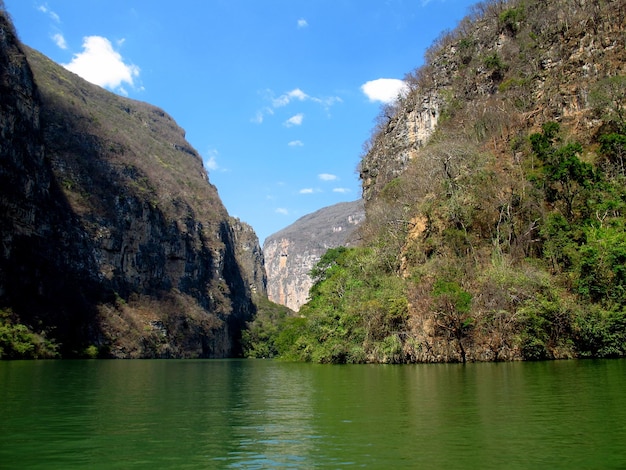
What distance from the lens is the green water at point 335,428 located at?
8.27 m

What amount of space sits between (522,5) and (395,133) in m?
19.0

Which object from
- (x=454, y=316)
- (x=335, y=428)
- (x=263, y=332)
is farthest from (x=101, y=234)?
(x=335, y=428)

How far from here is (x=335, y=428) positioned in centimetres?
1118

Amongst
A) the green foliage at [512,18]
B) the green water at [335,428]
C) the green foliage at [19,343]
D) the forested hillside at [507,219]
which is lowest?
the green water at [335,428]

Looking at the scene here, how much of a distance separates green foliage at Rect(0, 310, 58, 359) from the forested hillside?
28392mm

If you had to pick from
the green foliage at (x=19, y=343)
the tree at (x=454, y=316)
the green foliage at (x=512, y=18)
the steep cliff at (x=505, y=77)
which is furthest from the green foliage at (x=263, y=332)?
the tree at (x=454, y=316)

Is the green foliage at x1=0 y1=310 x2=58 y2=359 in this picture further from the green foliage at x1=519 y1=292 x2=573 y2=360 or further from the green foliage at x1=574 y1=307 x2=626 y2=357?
the green foliage at x1=574 y1=307 x2=626 y2=357

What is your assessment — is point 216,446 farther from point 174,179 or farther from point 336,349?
point 174,179

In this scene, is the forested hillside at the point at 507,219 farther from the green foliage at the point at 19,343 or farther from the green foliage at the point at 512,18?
the green foliage at the point at 19,343

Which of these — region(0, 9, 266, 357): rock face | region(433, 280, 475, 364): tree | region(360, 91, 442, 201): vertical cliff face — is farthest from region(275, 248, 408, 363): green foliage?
region(0, 9, 266, 357): rock face

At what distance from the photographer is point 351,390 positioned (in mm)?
18844

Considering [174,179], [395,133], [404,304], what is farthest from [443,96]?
[174,179]

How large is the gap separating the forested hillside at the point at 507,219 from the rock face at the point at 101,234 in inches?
1719

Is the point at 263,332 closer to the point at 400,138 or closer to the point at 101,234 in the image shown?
the point at 101,234
